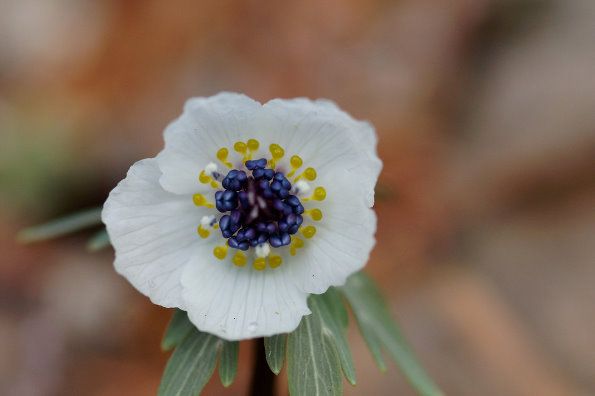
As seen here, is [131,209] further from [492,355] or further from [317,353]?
[492,355]

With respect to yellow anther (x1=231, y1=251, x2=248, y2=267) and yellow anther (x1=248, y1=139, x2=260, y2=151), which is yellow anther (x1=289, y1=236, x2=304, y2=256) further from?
yellow anther (x1=248, y1=139, x2=260, y2=151)

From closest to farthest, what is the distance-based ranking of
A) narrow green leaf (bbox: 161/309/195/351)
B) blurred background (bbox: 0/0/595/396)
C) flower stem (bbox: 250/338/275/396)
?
narrow green leaf (bbox: 161/309/195/351) → flower stem (bbox: 250/338/275/396) → blurred background (bbox: 0/0/595/396)

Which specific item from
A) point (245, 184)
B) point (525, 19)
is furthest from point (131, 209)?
point (525, 19)

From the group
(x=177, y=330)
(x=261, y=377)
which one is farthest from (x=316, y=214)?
(x=261, y=377)

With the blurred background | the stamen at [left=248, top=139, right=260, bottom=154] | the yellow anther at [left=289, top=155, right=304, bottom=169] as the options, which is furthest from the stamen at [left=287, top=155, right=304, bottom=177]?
the blurred background

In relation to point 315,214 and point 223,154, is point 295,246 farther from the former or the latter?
point 223,154
